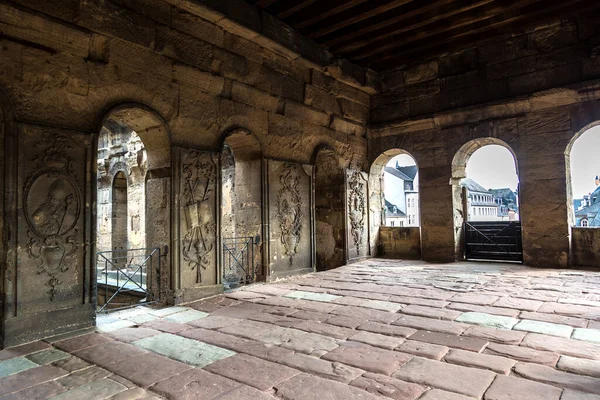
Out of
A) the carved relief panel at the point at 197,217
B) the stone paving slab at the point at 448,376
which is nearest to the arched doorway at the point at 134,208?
the carved relief panel at the point at 197,217

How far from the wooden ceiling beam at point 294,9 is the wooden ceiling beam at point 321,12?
0.59 feet

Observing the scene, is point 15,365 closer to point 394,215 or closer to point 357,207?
point 357,207

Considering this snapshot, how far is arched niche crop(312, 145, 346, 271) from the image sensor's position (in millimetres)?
8430

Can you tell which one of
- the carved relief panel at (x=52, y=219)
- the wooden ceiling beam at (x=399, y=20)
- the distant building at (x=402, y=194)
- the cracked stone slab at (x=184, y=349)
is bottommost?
the cracked stone slab at (x=184, y=349)

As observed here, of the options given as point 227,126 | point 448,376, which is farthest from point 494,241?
point 448,376

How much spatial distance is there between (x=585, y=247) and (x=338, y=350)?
20.6ft

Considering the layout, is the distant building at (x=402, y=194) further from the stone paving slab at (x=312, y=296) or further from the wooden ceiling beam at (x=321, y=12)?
the stone paving slab at (x=312, y=296)

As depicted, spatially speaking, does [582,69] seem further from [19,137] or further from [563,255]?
[19,137]

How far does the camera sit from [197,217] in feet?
17.8

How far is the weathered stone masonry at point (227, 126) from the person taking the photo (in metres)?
3.88

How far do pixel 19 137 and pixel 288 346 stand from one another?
10.6 feet

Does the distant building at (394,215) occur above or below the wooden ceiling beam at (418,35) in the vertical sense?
below

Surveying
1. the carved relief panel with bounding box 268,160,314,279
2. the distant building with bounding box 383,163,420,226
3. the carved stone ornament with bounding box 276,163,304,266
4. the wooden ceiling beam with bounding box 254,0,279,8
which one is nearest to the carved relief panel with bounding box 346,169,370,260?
the carved relief panel with bounding box 268,160,314,279

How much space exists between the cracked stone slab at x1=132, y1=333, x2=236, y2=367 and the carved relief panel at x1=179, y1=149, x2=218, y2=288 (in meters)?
Result: 1.57
